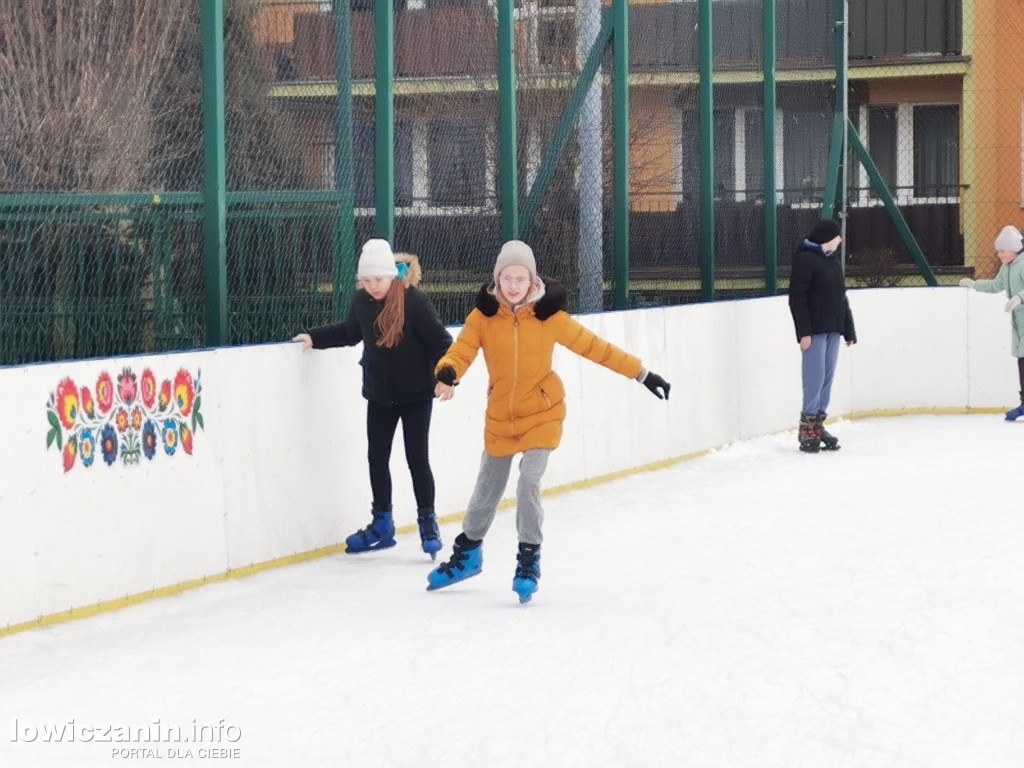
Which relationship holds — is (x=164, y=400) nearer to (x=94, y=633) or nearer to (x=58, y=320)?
(x=58, y=320)

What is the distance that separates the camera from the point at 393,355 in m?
7.77

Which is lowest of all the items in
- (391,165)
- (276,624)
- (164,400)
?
(276,624)

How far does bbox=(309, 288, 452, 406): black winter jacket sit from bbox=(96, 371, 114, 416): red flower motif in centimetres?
121

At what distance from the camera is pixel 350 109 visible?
29.3 feet

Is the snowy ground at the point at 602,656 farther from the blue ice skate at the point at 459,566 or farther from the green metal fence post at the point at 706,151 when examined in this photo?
the green metal fence post at the point at 706,151

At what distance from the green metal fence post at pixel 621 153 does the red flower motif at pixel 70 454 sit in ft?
17.6

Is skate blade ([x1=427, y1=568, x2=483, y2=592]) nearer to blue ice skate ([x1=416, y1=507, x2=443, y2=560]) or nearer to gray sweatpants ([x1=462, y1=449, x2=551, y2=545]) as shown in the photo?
gray sweatpants ([x1=462, y1=449, x2=551, y2=545])

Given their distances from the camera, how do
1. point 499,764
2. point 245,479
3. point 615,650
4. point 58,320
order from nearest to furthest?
point 499,764 < point 615,650 < point 58,320 < point 245,479

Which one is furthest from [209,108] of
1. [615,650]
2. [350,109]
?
[615,650]

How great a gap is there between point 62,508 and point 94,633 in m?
0.48

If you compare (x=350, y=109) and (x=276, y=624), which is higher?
(x=350, y=109)

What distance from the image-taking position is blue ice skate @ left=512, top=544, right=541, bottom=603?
6.81 metres

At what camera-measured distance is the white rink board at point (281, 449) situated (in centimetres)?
662

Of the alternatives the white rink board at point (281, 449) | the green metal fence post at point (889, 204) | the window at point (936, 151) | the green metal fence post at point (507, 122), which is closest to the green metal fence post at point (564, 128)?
→ the green metal fence post at point (507, 122)
